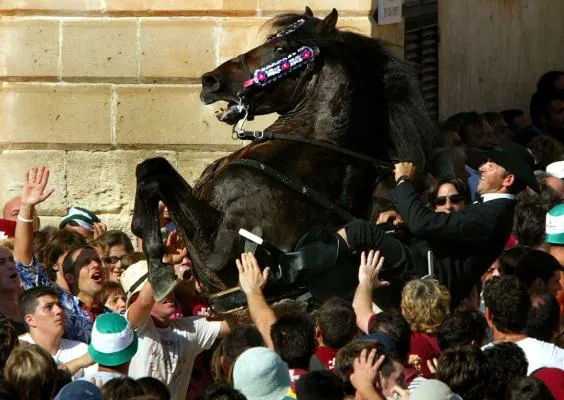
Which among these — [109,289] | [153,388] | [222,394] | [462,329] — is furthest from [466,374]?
[109,289]

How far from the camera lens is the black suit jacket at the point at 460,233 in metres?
10.2

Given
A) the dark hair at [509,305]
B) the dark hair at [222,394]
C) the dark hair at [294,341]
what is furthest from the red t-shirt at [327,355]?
the dark hair at [222,394]

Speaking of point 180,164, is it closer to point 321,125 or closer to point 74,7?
point 74,7

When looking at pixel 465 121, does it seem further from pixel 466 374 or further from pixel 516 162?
pixel 466 374

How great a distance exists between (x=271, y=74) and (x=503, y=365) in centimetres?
344

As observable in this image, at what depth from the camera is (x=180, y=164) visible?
44.8ft

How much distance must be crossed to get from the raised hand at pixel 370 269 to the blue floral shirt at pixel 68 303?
1453 mm

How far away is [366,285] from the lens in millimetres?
9453

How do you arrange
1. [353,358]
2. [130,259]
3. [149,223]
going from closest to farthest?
[353,358], [149,223], [130,259]

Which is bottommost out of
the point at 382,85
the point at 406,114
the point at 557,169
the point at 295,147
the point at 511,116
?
the point at 511,116

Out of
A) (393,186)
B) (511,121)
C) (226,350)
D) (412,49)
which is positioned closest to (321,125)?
(393,186)

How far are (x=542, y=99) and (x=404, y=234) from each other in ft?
25.1

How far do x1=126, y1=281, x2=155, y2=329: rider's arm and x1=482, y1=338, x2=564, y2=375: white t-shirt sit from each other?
1849 mm

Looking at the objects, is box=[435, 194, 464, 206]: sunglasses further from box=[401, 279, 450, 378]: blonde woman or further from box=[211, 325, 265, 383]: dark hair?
box=[211, 325, 265, 383]: dark hair
